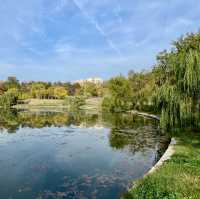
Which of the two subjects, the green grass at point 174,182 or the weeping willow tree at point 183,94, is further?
the weeping willow tree at point 183,94

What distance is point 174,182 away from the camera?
7.99 m

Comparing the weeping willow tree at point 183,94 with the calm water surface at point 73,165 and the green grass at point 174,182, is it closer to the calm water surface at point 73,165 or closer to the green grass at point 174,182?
the calm water surface at point 73,165

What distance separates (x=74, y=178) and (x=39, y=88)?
286ft

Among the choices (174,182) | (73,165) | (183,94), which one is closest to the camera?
(174,182)

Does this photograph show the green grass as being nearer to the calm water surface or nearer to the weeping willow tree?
the calm water surface

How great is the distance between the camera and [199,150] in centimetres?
1280

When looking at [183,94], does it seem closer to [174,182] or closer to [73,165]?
[73,165]

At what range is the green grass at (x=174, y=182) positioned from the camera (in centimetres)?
708

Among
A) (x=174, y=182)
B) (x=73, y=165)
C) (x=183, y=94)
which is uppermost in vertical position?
(x=183, y=94)

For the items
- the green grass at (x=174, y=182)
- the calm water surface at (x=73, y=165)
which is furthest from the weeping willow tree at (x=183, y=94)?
the green grass at (x=174, y=182)

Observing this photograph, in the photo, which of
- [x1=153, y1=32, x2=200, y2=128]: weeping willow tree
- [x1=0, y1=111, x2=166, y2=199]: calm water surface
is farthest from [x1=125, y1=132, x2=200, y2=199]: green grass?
[x1=153, y1=32, x2=200, y2=128]: weeping willow tree

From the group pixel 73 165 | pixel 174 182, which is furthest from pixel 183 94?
pixel 174 182

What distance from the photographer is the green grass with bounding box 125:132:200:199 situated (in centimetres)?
A: 708

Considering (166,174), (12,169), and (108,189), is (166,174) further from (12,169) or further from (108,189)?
(12,169)
